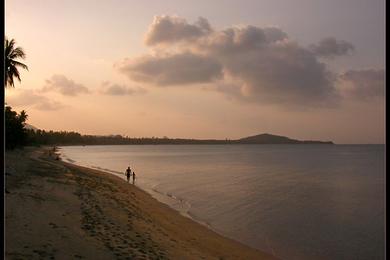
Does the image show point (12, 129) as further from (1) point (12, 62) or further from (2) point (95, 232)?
(2) point (95, 232)

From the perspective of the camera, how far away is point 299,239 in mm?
21500

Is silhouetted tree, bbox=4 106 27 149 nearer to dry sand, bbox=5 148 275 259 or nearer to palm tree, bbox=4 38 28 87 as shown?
palm tree, bbox=4 38 28 87

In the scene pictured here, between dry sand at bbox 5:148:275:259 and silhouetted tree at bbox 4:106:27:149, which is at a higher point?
silhouetted tree at bbox 4:106:27:149

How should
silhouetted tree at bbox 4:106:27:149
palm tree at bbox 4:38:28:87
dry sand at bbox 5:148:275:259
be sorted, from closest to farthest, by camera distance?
1. dry sand at bbox 5:148:275:259
2. palm tree at bbox 4:38:28:87
3. silhouetted tree at bbox 4:106:27:149

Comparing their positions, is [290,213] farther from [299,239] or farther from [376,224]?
[299,239]

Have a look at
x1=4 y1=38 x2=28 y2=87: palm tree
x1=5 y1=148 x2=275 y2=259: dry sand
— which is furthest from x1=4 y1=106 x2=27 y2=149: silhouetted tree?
x1=5 y1=148 x2=275 y2=259: dry sand

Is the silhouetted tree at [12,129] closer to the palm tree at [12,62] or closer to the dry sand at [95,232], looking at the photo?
the palm tree at [12,62]

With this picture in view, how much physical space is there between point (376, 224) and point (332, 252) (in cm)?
979

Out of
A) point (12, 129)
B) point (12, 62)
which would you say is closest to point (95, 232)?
point (12, 62)

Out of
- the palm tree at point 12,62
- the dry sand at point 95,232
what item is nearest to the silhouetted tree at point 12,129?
the palm tree at point 12,62

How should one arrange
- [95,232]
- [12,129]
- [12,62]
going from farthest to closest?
[12,129] < [12,62] < [95,232]

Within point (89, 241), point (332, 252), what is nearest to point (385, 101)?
point (89, 241)

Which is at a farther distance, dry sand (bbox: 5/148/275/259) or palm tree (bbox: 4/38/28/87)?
palm tree (bbox: 4/38/28/87)

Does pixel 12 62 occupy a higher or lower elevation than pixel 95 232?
higher
